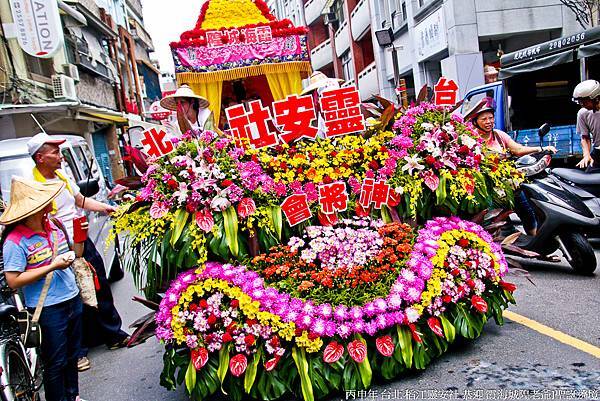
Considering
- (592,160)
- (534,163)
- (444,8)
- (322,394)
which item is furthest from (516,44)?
(322,394)

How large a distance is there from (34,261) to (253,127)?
1.55m

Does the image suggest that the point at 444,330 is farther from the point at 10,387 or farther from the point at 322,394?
the point at 10,387

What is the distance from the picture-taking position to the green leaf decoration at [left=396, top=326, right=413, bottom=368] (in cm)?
312

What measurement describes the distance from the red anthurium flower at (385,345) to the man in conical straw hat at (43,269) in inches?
70.9

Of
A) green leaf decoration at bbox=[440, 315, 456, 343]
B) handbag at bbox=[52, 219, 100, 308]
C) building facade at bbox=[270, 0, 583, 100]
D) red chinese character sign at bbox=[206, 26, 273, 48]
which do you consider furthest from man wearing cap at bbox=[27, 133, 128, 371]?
building facade at bbox=[270, 0, 583, 100]

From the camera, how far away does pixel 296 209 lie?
3.38 meters

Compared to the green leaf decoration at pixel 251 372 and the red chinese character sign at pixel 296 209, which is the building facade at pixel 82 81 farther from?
the green leaf decoration at pixel 251 372

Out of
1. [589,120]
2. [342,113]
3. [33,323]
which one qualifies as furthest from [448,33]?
[33,323]

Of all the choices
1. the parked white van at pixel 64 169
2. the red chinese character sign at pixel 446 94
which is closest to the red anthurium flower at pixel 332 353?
the red chinese character sign at pixel 446 94

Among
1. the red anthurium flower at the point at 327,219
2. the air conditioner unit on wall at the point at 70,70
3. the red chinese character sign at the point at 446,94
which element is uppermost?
the air conditioner unit on wall at the point at 70,70

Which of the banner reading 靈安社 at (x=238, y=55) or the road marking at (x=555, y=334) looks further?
the banner reading 靈安社 at (x=238, y=55)

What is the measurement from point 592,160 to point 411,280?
4.11 metres

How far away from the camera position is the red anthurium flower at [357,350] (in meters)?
3.03

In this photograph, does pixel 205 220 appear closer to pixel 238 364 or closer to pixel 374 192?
pixel 238 364
